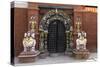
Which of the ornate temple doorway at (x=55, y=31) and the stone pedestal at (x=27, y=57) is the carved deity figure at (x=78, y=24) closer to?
the ornate temple doorway at (x=55, y=31)

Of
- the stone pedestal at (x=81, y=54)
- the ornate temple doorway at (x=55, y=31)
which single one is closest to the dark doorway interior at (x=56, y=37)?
the ornate temple doorway at (x=55, y=31)

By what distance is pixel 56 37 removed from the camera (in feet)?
4.52

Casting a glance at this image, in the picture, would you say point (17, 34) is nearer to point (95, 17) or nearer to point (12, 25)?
point (12, 25)

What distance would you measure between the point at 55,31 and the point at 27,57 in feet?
0.96

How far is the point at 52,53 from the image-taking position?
1.36 metres

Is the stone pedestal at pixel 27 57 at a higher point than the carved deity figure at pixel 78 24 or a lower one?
lower

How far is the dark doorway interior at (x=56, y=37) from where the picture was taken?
4.48 ft

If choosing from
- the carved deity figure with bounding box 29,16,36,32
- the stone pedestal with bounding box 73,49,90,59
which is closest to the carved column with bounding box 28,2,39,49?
the carved deity figure with bounding box 29,16,36,32

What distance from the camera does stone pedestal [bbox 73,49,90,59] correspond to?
1.42 m

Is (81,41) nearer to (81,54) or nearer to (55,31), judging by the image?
(81,54)

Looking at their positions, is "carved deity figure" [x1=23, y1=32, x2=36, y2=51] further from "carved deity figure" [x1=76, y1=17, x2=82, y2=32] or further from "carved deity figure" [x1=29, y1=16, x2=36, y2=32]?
"carved deity figure" [x1=76, y1=17, x2=82, y2=32]

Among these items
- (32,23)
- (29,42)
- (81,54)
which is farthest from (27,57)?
(81,54)

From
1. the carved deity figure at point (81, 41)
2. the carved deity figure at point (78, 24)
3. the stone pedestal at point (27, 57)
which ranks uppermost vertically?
the carved deity figure at point (78, 24)

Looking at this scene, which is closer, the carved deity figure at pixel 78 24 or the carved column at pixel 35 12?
the carved column at pixel 35 12
